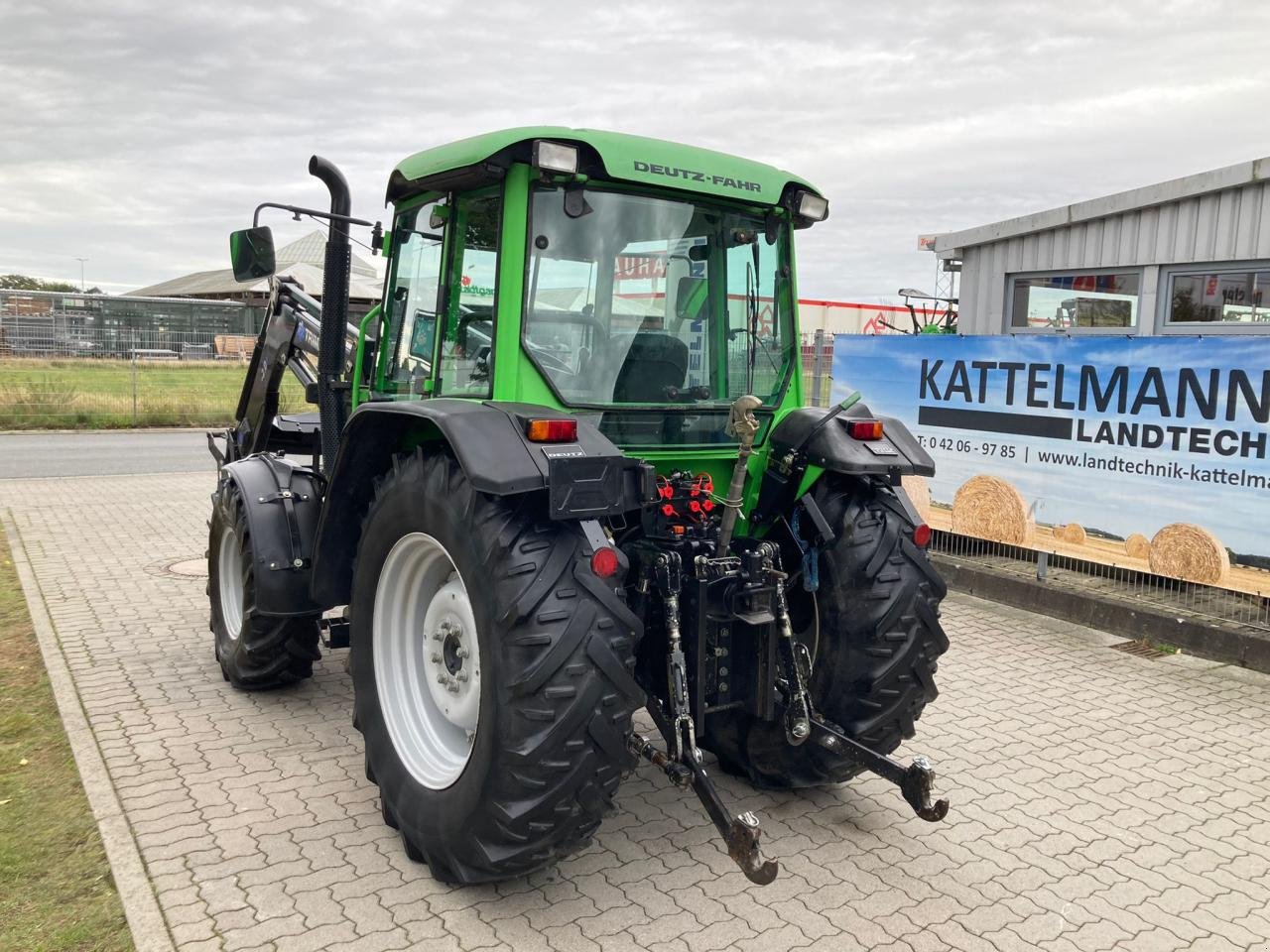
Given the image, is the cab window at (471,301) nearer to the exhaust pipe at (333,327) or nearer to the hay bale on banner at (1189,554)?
the exhaust pipe at (333,327)

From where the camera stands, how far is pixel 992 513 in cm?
764

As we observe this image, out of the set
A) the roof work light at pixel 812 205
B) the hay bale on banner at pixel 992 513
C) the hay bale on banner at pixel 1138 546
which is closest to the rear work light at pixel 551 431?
the roof work light at pixel 812 205

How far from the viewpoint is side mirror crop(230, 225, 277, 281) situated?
14.1 ft

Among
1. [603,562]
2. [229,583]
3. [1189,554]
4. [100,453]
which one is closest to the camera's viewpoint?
[603,562]

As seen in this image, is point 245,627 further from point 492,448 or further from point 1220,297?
point 1220,297

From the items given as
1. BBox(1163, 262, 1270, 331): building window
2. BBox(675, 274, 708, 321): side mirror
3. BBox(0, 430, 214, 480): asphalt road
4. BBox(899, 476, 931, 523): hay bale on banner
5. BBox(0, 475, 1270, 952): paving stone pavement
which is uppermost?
BBox(1163, 262, 1270, 331): building window

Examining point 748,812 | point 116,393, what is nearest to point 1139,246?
point 748,812

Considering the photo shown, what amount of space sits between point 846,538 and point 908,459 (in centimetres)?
42

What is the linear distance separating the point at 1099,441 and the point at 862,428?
393 cm

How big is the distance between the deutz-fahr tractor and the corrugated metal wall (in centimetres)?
586

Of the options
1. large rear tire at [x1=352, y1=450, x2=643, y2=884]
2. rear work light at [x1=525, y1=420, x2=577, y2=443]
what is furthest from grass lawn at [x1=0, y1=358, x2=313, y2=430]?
rear work light at [x1=525, y1=420, x2=577, y2=443]

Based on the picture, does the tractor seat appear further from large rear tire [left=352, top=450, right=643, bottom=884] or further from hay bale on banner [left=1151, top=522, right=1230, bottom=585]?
hay bale on banner [left=1151, top=522, right=1230, bottom=585]

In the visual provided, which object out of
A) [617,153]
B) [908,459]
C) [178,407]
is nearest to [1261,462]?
[908,459]

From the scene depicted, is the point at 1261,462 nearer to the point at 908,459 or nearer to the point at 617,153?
the point at 908,459
